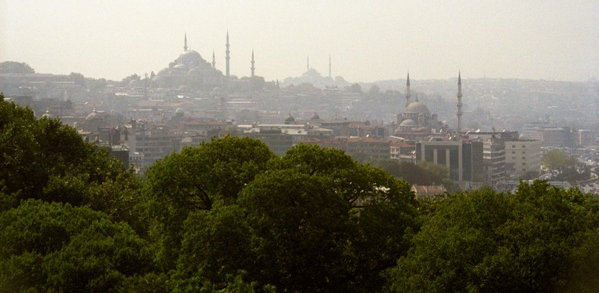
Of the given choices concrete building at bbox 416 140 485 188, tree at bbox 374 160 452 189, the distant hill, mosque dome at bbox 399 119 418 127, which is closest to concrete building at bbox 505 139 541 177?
concrete building at bbox 416 140 485 188

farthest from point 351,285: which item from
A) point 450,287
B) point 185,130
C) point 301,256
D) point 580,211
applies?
point 185,130

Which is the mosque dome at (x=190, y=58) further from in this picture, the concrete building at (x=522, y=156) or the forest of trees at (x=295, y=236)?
the forest of trees at (x=295, y=236)

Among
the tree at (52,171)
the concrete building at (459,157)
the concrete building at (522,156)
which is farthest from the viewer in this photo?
the concrete building at (522,156)

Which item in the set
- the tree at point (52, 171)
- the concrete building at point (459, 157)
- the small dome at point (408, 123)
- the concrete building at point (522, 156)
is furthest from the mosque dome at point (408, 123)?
the tree at point (52, 171)

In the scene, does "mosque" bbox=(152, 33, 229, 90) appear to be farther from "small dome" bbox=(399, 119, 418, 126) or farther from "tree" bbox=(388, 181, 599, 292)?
"tree" bbox=(388, 181, 599, 292)

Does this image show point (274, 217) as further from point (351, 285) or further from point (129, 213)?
point (129, 213)

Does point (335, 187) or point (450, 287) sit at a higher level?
point (335, 187)

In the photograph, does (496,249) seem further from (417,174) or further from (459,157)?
(459,157)

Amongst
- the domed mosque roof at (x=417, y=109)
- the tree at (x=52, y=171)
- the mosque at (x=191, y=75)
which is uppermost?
the mosque at (x=191, y=75)
